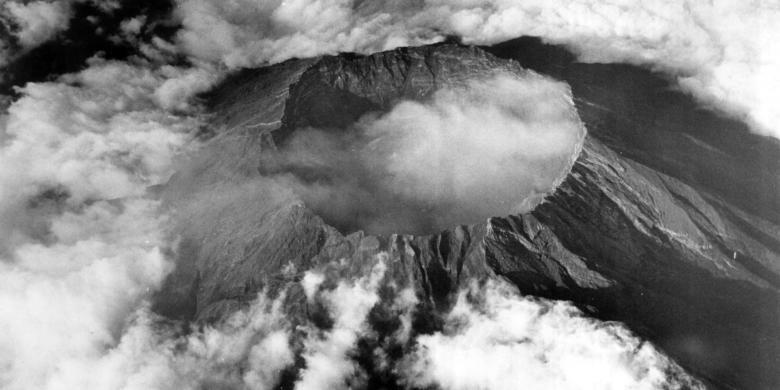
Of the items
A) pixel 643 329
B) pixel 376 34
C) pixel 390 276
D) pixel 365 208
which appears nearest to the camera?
pixel 643 329

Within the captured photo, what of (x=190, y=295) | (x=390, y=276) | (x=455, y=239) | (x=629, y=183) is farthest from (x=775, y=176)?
(x=190, y=295)

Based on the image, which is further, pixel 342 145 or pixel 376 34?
pixel 376 34

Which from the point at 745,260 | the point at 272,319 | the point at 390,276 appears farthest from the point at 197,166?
the point at 745,260

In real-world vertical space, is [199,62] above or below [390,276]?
above

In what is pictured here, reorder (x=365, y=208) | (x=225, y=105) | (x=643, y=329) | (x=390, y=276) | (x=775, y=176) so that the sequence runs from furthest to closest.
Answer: (x=225, y=105)
(x=775, y=176)
(x=365, y=208)
(x=390, y=276)
(x=643, y=329)

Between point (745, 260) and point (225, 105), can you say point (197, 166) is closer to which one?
point (225, 105)

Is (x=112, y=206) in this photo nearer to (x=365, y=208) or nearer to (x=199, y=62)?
(x=199, y=62)

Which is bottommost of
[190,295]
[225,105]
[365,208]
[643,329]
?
[643,329]
